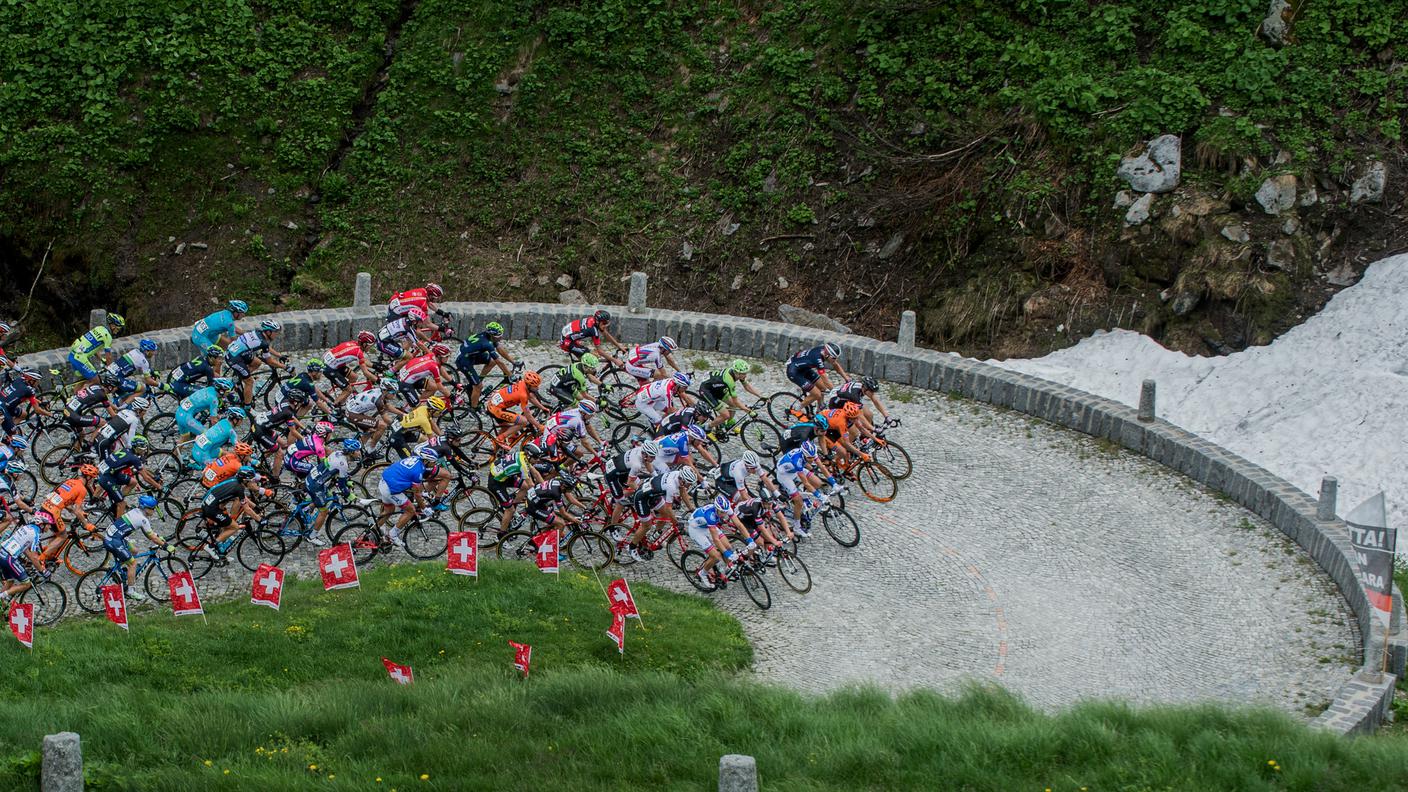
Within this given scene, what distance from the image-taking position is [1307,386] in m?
22.9

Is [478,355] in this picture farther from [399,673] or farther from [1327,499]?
[1327,499]

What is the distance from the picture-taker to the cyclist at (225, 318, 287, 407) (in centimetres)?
2173

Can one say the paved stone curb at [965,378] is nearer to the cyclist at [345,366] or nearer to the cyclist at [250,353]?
the cyclist at [250,353]

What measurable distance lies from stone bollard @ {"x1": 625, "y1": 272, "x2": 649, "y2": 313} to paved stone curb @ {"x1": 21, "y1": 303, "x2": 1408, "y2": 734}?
0.14 metres

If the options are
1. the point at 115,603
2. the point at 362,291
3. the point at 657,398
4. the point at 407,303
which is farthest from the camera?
the point at 362,291

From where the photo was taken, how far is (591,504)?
19.7 m

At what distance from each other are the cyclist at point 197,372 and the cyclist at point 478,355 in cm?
338

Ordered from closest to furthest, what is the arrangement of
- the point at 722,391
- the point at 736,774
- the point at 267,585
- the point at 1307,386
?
the point at 736,774, the point at 267,585, the point at 722,391, the point at 1307,386

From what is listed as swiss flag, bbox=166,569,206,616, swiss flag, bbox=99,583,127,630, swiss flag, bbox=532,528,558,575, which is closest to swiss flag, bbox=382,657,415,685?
swiss flag, bbox=532,528,558,575

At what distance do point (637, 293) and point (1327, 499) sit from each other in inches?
442

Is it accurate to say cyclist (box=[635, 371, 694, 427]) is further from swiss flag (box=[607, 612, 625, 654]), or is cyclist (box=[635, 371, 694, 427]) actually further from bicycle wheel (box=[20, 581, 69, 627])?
bicycle wheel (box=[20, 581, 69, 627])

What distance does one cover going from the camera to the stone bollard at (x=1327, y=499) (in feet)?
61.6

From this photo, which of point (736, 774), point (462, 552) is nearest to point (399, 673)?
point (462, 552)

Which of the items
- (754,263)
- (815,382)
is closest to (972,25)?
(754,263)
